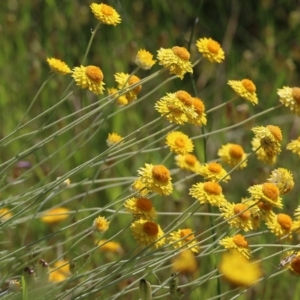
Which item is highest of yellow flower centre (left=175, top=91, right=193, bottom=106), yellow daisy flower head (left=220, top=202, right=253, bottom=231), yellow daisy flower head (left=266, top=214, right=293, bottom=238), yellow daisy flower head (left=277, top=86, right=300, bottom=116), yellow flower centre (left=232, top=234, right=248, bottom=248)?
yellow flower centre (left=175, top=91, right=193, bottom=106)

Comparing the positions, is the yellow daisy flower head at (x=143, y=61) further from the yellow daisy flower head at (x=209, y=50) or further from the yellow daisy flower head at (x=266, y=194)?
the yellow daisy flower head at (x=266, y=194)

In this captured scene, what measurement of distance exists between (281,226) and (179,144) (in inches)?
7.7

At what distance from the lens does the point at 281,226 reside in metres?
1.16

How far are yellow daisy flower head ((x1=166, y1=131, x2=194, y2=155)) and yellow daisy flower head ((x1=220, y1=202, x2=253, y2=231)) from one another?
0.12 m

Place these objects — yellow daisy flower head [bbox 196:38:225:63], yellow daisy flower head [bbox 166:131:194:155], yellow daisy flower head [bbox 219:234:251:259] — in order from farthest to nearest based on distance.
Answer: yellow daisy flower head [bbox 196:38:225:63], yellow daisy flower head [bbox 166:131:194:155], yellow daisy flower head [bbox 219:234:251:259]

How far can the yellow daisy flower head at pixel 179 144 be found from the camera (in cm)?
121

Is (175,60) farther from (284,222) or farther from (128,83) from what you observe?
(284,222)

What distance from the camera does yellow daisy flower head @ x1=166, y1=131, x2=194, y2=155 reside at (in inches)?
47.6

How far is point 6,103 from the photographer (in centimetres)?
208

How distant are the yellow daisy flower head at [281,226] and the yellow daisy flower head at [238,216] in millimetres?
39

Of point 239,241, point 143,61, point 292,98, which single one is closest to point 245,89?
point 292,98

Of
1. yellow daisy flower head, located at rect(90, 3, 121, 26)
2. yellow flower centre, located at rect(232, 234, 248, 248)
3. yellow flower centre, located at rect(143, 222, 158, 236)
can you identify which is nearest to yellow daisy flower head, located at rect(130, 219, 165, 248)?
yellow flower centre, located at rect(143, 222, 158, 236)

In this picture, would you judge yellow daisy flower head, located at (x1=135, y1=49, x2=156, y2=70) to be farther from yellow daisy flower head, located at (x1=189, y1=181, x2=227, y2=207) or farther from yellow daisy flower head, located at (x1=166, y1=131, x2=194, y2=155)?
yellow daisy flower head, located at (x1=189, y1=181, x2=227, y2=207)

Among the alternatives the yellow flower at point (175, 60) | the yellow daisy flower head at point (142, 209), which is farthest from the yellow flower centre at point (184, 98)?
the yellow daisy flower head at point (142, 209)
